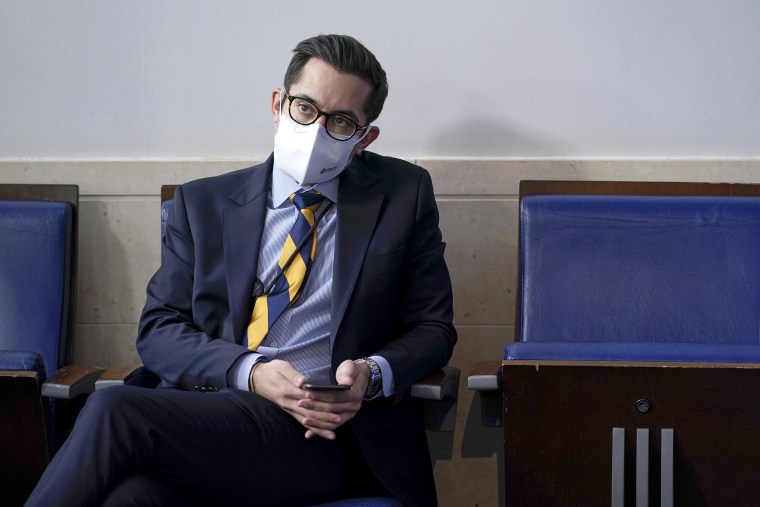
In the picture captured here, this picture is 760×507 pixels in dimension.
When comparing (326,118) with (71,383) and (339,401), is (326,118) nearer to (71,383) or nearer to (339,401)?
(339,401)

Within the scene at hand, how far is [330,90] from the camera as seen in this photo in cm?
176

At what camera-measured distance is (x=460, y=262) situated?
225cm

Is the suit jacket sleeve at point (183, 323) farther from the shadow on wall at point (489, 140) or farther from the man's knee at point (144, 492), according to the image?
the shadow on wall at point (489, 140)

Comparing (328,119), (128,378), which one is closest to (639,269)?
(328,119)

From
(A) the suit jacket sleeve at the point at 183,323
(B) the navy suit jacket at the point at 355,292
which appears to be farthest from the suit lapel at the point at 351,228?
(A) the suit jacket sleeve at the point at 183,323

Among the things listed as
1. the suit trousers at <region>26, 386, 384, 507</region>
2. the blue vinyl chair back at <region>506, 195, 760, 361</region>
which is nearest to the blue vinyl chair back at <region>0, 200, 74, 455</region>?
the suit trousers at <region>26, 386, 384, 507</region>

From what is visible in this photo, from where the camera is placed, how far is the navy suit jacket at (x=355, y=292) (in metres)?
1.66

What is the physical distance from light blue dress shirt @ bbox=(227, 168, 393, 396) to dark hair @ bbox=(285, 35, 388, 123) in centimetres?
19

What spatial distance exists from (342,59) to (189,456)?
817 millimetres

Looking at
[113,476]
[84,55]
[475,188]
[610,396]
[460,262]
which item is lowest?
[113,476]

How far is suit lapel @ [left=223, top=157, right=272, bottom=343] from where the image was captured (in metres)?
1.73

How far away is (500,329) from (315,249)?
0.67 metres

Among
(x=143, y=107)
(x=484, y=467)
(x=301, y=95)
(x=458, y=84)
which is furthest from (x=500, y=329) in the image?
(x=143, y=107)

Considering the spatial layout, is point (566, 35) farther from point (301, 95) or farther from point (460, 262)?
point (301, 95)
